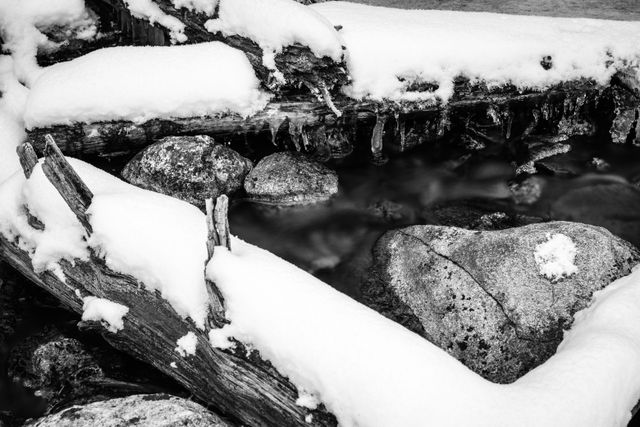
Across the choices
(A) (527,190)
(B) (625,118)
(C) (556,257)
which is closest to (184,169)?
(C) (556,257)

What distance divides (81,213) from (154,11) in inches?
127

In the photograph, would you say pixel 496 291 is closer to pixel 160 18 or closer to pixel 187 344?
pixel 187 344

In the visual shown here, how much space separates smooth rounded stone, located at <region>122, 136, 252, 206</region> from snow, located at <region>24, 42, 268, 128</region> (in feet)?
1.18

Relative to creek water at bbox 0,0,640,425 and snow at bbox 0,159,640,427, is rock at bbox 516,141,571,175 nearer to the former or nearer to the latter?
creek water at bbox 0,0,640,425

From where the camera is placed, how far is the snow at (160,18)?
18.2 ft

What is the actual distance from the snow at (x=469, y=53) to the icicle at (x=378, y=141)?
32 centimetres

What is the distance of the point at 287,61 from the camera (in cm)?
489

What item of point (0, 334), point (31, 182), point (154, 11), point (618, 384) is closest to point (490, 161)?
point (618, 384)

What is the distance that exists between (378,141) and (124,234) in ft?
10.5

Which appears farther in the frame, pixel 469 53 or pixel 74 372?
pixel 469 53

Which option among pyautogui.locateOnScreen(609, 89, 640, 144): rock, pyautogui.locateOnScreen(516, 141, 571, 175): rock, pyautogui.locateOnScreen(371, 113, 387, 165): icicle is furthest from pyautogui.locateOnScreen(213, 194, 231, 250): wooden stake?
pyautogui.locateOnScreen(609, 89, 640, 144): rock

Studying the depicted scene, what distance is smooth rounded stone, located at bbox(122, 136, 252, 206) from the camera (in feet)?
16.3

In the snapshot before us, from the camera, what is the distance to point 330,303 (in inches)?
116

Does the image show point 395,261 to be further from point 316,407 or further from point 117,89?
point 117,89
